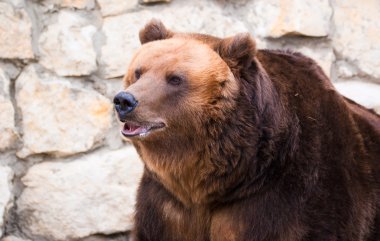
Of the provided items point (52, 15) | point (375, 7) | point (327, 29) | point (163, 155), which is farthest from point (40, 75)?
point (375, 7)

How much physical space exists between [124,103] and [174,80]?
11.4 inches

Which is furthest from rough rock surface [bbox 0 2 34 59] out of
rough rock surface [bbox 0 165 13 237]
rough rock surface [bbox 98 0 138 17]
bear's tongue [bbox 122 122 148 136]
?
bear's tongue [bbox 122 122 148 136]

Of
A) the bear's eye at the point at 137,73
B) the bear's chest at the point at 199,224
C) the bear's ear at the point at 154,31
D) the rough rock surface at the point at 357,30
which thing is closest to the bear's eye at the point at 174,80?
the bear's eye at the point at 137,73

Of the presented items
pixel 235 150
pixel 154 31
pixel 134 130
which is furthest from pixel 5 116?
pixel 235 150

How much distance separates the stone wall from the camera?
15.7ft

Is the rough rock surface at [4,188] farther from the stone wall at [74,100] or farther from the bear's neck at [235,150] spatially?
the bear's neck at [235,150]

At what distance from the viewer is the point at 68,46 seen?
4.80m

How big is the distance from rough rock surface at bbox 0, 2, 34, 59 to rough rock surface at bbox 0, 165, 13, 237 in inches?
27.6

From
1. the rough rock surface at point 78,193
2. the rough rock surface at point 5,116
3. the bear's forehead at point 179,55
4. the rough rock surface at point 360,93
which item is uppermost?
the bear's forehead at point 179,55

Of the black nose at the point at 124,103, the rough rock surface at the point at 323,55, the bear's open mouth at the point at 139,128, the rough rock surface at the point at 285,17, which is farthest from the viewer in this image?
the rough rock surface at the point at 323,55

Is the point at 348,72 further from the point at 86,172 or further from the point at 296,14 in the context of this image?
the point at 86,172

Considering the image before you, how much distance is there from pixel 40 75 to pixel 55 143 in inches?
16.9

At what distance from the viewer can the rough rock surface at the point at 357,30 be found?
5.23m

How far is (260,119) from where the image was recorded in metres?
3.59
